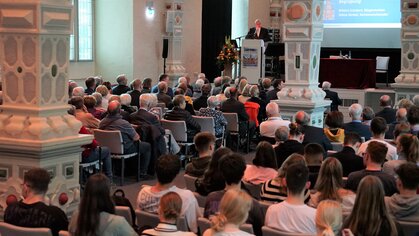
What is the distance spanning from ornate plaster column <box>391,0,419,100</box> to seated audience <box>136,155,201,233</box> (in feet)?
36.1

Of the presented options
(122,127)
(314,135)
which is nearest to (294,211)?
(314,135)

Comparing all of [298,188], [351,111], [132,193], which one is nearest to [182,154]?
[132,193]

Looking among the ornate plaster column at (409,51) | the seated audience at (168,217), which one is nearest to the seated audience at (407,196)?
the seated audience at (168,217)

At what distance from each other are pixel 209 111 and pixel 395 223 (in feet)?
23.8

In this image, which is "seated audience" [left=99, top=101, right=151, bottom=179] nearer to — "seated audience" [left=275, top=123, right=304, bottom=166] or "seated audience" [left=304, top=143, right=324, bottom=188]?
"seated audience" [left=275, top=123, right=304, bottom=166]

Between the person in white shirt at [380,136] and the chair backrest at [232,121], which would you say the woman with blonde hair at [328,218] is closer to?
the person in white shirt at [380,136]

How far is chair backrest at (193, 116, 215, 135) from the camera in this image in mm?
11510

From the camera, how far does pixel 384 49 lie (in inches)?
824

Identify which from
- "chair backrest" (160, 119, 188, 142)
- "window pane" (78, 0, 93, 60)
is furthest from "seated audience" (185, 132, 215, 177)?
"window pane" (78, 0, 93, 60)

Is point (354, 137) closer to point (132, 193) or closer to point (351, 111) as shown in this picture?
point (351, 111)

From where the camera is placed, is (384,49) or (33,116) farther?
(384,49)

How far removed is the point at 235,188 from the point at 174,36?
1490 centimetres

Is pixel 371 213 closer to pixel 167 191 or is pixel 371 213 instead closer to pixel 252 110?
pixel 167 191

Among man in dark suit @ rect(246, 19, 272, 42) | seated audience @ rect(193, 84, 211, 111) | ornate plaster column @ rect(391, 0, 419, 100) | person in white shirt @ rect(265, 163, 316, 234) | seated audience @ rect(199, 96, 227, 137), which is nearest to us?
person in white shirt @ rect(265, 163, 316, 234)
